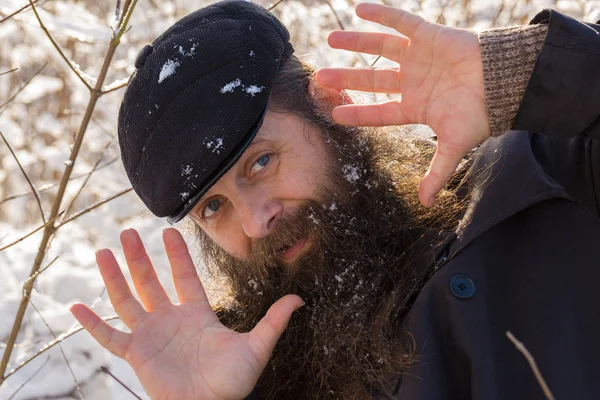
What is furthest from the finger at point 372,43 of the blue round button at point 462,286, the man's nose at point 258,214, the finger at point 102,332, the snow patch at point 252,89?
the finger at point 102,332

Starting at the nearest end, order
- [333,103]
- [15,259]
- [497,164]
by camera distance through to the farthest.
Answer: [497,164]
[333,103]
[15,259]

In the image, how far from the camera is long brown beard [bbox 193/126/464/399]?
1706 millimetres

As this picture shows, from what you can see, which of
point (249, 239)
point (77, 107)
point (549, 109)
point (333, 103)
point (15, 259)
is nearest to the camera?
point (549, 109)

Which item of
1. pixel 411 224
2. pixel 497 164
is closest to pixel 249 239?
pixel 411 224

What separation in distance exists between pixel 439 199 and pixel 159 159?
86 centimetres

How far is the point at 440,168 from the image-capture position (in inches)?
63.5

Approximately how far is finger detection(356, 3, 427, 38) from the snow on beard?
19.2 inches

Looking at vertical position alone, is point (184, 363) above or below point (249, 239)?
below

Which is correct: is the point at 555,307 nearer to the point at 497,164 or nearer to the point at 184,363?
the point at 497,164

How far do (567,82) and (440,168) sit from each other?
0.36 m

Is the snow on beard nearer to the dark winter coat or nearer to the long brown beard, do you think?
the long brown beard

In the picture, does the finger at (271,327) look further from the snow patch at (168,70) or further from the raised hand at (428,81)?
the snow patch at (168,70)

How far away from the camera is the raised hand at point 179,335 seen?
1743 mm

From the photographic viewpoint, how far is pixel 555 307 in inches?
60.3
